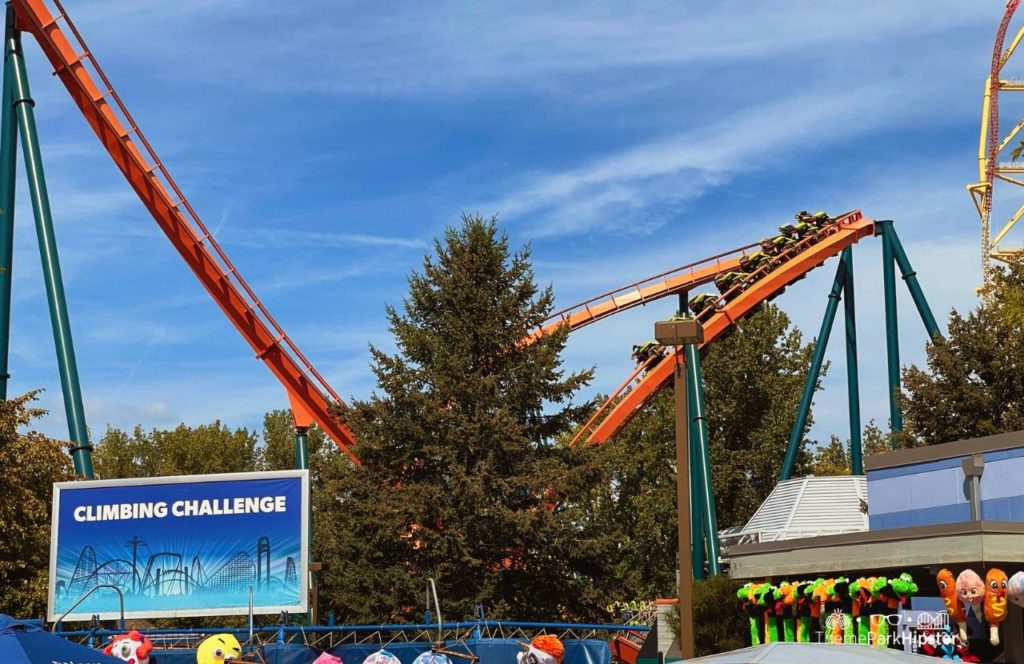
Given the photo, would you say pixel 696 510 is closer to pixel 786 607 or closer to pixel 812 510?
pixel 812 510

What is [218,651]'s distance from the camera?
53.3ft

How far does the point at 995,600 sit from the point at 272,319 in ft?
68.0

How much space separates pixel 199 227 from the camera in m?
30.7

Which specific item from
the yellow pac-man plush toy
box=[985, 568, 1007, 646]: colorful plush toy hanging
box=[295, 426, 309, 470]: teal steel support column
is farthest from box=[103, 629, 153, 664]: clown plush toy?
box=[295, 426, 309, 470]: teal steel support column

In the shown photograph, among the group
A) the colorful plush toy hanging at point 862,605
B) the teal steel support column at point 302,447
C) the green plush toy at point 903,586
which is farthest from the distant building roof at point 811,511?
the green plush toy at point 903,586

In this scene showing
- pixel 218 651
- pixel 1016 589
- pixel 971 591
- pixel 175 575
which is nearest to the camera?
pixel 1016 589

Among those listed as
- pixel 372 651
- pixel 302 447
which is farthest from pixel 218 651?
pixel 302 447

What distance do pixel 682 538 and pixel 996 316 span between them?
19735 millimetres

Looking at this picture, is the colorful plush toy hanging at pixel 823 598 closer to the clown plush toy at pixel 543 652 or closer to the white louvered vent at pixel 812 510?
the clown plush toy at pixel 543 652

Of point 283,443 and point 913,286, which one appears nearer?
point 913,286

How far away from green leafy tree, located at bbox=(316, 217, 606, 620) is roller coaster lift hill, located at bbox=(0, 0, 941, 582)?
135 centimetres

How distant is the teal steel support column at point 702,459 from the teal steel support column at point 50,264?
14.4 m

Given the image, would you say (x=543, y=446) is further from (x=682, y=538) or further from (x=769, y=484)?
(x=769, y=484)

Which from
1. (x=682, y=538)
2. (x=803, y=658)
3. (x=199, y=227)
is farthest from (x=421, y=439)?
(x=803, y=658)
